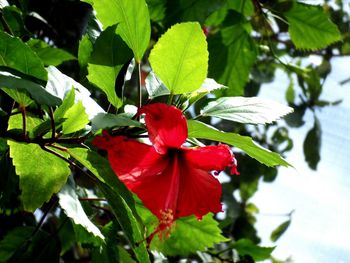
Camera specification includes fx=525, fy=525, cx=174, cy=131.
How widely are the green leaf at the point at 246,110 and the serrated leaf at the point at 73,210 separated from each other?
0.17 metres

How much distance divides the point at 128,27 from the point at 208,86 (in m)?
0.11

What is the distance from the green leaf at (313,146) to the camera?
5.58 ft

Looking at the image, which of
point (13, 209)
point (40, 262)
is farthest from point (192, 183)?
point (13, 209)

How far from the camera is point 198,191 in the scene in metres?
0.57

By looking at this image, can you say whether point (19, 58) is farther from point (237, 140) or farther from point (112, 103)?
point (237, 140)

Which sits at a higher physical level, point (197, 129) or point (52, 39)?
point (197, 129)

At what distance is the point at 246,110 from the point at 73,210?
0.70ft

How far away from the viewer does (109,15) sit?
56cm

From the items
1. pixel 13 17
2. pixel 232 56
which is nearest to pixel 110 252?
pixel 13 17

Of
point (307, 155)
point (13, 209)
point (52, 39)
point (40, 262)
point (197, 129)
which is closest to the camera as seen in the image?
point (197, 129)

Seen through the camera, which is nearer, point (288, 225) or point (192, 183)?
point (192, 183)

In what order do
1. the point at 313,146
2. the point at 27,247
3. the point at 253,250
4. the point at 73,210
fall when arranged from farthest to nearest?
1. the point at 313,146
2. the point at 253,250
3. the point at 27,247
4. the point at 73,210

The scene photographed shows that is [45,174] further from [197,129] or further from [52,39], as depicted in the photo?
[52,39]

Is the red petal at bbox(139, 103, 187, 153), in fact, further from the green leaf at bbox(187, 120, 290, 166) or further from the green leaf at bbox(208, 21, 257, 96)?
the green leaf at bbox(208, 21, 257, 96)
